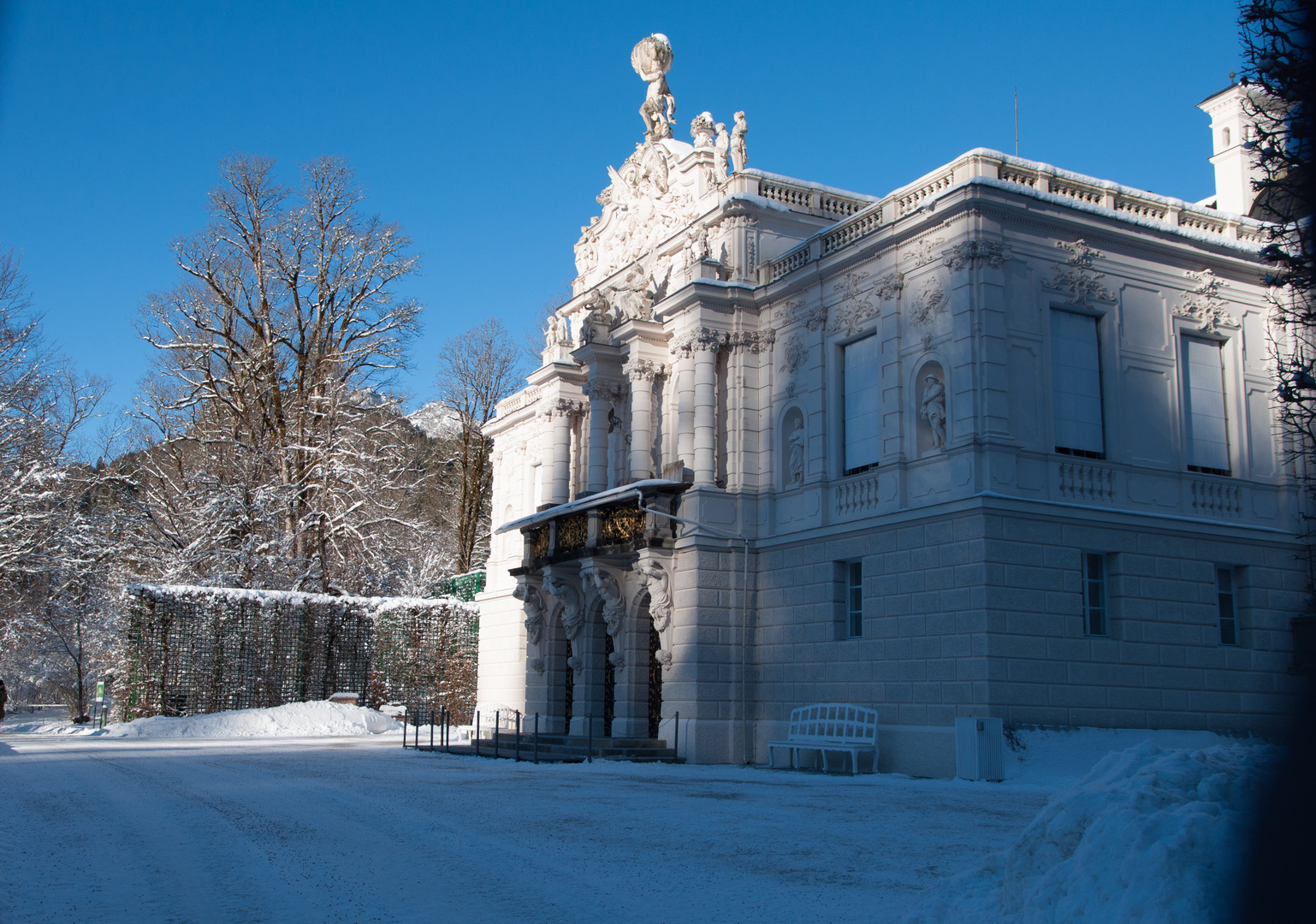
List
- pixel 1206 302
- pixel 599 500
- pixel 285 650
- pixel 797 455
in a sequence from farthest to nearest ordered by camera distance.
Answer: pixel 285 650, pixel 599 500, pixel 797 455, pixel 1206 302

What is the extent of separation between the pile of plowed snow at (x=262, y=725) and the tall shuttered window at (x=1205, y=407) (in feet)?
85.1

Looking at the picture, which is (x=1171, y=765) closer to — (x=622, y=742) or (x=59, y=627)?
(x=622, y=742)

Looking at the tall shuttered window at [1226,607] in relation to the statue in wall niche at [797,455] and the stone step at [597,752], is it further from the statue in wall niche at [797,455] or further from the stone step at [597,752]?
the stone step at [597,752]

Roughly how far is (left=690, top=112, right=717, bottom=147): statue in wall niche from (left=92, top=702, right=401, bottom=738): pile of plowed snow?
69.0 feet

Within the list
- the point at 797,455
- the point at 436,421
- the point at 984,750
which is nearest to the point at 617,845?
the point at 984,750

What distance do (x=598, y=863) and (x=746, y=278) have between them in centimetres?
2138

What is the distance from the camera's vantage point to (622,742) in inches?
1073

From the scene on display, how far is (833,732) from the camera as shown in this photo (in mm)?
24469

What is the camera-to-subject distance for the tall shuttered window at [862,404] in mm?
25375

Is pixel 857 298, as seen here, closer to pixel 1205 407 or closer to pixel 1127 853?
pixel 1205 407

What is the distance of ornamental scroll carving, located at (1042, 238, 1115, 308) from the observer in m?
23.7

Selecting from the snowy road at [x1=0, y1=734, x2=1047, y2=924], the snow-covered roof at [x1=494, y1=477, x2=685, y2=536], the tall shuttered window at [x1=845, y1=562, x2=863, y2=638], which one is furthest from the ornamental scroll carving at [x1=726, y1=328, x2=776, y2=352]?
the snowy road at [x1=0, y1=734, x2=1047, y2=924]

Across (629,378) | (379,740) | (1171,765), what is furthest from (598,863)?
(379,740)

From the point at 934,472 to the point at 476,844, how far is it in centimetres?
1444
